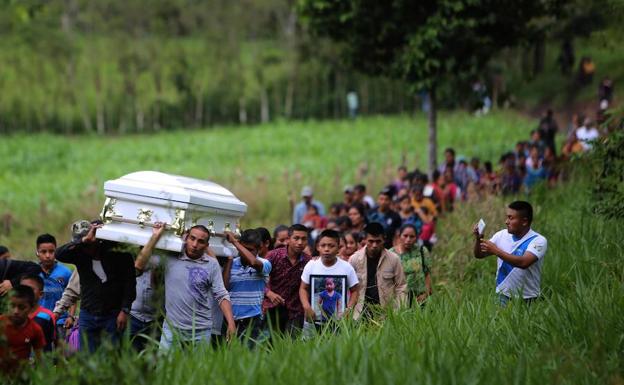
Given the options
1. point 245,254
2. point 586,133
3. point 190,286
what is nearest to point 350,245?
point 245,254

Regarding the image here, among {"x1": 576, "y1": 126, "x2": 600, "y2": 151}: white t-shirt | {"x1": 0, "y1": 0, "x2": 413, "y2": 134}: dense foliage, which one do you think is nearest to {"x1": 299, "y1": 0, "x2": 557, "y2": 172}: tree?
{"x1": 576, "y1": 126, "x2": 600, "y2": 151}: white t-shirt

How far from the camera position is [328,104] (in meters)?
54.9

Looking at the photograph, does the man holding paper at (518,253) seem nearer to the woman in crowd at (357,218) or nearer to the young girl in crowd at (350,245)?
the young girl in crowd at (350,245)

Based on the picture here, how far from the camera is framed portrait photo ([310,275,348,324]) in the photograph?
959 centimetres

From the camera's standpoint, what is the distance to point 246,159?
3644 cm

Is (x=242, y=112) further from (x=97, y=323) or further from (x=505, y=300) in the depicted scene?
A: (x=97, y=323)

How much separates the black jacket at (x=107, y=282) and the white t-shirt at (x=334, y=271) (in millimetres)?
1496

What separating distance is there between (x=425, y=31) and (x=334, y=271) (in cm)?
977

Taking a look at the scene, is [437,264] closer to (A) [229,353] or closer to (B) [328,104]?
(A) [229,353]

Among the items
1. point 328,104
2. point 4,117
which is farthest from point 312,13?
point 4,117

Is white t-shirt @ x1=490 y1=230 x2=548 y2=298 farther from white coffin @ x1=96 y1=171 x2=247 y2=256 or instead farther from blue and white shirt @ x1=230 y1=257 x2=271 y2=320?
white coffin @ x1=96 y1=171 x2=247 y2=256

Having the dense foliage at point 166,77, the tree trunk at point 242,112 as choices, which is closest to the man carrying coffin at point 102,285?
the dense foliage at point 166,77

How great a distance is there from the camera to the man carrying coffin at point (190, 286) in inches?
339

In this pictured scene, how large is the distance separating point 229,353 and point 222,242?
2.42 metres
